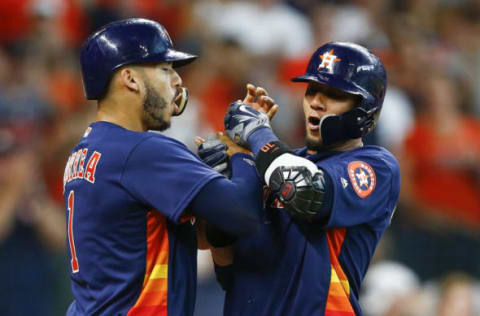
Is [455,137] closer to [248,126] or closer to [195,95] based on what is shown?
[195,95]

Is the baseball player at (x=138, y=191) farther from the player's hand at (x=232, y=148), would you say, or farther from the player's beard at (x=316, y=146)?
the player's beard at (x=316, y=146)

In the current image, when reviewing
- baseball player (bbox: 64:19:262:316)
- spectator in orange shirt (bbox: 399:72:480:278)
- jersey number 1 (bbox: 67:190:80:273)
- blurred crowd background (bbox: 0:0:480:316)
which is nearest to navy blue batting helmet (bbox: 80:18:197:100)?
baseball player (bbox: 64:19:262:316)

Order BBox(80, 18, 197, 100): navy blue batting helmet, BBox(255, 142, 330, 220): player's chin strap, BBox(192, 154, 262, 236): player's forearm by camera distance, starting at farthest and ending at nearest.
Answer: BBox(80, 18, 197, 100): navy blue batting helmet → BBox(255, 142, 330, 220): player's chin strap → BBox(192, 154, 262, 236): player's forearm

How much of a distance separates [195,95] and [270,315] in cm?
475

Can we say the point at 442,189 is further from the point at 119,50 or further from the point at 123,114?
the point at 119,50

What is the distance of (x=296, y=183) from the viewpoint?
358 cm

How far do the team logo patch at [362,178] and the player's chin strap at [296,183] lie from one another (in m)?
0.16

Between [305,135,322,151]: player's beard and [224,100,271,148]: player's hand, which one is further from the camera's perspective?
[305,135,322,151]: player's beard

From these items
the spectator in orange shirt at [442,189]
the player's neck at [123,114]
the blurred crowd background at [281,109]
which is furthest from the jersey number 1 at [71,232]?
the spectator in orange shirt at [442,189]

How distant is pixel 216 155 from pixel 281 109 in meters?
4.30

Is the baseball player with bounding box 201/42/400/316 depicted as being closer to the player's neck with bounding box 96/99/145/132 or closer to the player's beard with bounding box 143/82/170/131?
the player's beard with bounding box 143/82/170/131

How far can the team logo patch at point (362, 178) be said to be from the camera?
12.3 feet

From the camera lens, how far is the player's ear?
3715 mm

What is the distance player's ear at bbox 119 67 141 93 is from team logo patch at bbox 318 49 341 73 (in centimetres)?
89
